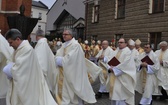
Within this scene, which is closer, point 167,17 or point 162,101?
point 162,101

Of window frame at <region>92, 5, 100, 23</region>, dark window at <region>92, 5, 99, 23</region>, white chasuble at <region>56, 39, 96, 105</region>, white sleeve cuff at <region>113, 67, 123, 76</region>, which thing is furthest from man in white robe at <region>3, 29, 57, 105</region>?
dark window at <region>92, 5, 99, 23</region>

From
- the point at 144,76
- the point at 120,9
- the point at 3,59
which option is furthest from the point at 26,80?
the point at 120,9

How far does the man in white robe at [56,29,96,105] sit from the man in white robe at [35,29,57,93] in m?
0.49

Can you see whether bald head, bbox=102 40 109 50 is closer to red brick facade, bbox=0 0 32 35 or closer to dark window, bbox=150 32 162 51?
dark window, bbox=150 32 162 51

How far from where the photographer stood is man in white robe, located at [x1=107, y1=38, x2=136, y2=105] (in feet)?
23.2

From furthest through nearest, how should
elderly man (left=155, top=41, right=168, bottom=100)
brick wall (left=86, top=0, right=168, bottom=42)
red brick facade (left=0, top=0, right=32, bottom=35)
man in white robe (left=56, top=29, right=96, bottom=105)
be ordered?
1. red brick facade (left=0, top=0, right=32, bottom=35)
2. brick wall (left=86, top=0, right=168, bottom=42)
3. elderly man (left=155, top=41, right=168, bottom=100)
4. man in white robe (left=56, top=29, right=96, bottom=105)

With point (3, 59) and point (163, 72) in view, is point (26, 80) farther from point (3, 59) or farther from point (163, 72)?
point (163, 72)

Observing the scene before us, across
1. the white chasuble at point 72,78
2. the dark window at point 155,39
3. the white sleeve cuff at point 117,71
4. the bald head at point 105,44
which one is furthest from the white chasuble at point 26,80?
the dark window at point 155,39

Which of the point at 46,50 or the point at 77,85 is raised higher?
the point at 46,50

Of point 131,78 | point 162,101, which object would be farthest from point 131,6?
point 131,78

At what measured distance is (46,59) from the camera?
6918mm

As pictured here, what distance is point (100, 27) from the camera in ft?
87.0

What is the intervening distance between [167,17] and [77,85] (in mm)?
12677

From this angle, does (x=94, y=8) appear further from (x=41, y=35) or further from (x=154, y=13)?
(x=41, y=35)
